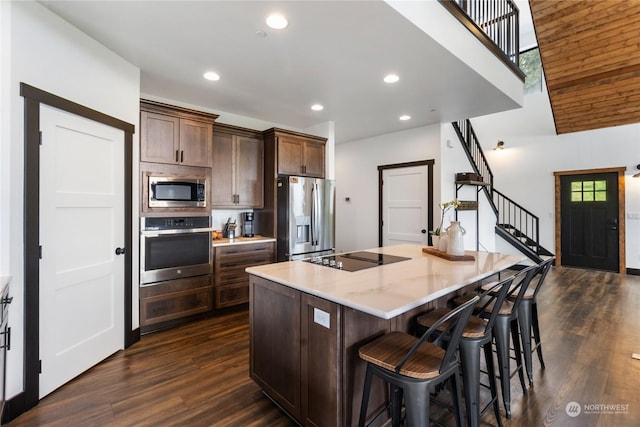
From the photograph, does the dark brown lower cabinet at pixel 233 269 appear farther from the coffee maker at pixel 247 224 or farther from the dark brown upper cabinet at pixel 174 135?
the dark brown upper cabinet at pixel 174 135

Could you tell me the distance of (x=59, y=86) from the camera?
89.5 inches

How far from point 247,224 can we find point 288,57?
243cm

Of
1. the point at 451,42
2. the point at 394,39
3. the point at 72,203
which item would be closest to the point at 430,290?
the point at 394,39

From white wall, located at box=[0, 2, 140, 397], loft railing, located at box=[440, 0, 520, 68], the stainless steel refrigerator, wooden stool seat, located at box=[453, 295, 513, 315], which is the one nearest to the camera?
white wall, located at box=[0, 2, 140, 397]

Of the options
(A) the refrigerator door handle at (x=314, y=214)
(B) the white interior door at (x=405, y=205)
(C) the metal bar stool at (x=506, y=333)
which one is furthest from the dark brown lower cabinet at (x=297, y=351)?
(B) the white interior door at (x=405, y=205)

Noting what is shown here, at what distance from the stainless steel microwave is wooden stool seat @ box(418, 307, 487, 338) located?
2689 millimetres

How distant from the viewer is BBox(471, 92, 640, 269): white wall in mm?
6039

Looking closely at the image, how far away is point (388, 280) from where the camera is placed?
6.25 feet

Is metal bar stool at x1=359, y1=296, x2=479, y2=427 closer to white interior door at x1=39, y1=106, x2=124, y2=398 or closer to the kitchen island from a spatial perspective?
the kitchen island

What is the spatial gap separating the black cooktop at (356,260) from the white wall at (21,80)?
1.96 meters

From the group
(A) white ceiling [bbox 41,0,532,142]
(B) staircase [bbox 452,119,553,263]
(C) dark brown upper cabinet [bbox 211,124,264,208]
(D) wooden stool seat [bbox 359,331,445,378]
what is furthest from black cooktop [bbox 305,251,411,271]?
(B) staircase [bbox 452,119,553,263]

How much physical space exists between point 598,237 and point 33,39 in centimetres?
901

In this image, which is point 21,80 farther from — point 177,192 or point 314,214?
point 314,214

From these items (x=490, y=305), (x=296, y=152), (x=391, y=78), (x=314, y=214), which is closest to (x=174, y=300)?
(x=314, y=214)
